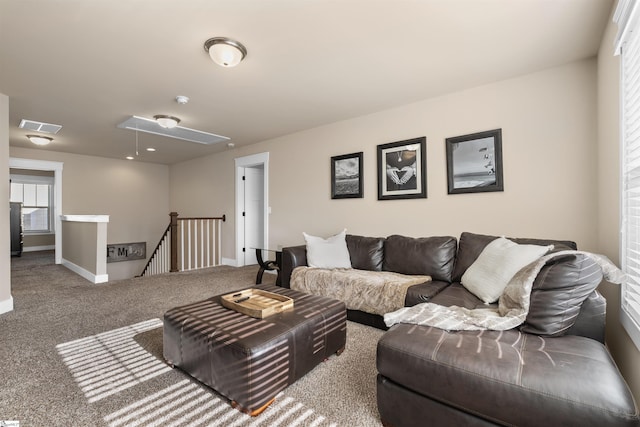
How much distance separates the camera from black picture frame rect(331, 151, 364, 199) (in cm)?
399

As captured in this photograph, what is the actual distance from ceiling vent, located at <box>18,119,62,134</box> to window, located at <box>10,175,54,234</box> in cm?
556

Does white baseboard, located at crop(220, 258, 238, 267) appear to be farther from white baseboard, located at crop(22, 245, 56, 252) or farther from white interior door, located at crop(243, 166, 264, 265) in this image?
white baseboard, located at crop(22, 245, 56, 252)

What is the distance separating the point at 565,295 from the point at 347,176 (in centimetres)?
290

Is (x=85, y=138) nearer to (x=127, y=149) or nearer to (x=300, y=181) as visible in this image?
(x=127, y=149)

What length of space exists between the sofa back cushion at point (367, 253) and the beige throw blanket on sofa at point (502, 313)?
156cm

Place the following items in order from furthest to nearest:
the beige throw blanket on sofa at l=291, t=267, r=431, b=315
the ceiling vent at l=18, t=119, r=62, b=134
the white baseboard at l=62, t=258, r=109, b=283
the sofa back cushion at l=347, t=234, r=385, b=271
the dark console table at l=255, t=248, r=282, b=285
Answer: the white baseboard at l=62, t=258, r=109, b=283, the ceiling vent at l=18, t=119, r=62, b=134, the dark console table at l=255, t=248, r=282, b=285, the sofa back cushion at l=347, t=234, r=385, b=271, the beige throw blanket on sofa at l=291, t=267, r=431, b=315

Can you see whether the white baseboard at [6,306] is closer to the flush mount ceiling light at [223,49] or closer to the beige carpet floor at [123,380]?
the beige carpet floor at [123,380]

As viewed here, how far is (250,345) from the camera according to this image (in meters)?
1.55

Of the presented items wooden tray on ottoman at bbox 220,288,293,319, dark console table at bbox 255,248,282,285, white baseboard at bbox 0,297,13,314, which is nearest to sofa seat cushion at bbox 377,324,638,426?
wooden tray on ottoman at bbox 220,288,293,319

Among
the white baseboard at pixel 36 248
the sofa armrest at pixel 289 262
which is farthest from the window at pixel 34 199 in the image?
the sofa armrest at pixel 289 262

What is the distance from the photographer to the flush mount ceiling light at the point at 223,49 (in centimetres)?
222

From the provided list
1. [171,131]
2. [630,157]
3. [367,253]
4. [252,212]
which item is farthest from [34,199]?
[630,157]

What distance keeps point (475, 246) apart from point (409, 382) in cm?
182

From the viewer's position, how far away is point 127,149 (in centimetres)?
583
